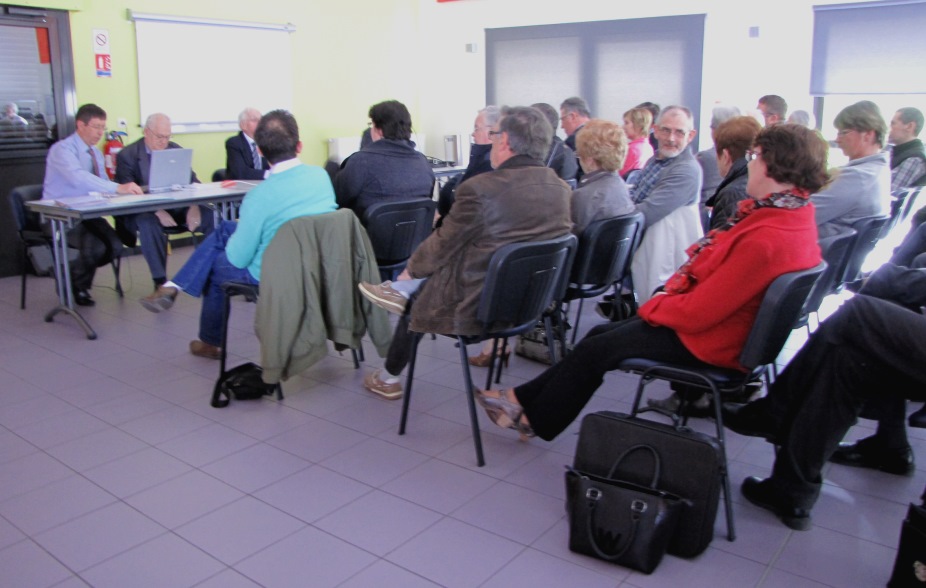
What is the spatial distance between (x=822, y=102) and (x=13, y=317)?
22.6 feet

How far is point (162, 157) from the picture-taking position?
4.88 metres

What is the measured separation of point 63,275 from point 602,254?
Result: 318cm

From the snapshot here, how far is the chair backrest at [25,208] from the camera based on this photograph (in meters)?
4.68

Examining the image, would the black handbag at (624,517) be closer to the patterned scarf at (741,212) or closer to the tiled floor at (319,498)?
the tiled floor at (319,498)

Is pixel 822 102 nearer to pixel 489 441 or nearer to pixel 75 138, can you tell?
pixel 489 441

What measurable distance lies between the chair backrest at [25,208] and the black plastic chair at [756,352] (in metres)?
4.01

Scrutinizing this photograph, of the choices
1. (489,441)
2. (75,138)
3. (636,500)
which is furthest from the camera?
(75,138)

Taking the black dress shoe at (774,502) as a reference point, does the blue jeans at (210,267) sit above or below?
Answer: above

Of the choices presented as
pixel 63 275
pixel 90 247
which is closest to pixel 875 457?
pixel 63 275

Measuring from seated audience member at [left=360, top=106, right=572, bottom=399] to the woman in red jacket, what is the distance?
0.48 meters

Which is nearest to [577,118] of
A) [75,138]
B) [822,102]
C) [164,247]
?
[822,102]

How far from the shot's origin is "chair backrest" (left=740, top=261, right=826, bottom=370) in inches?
83.0

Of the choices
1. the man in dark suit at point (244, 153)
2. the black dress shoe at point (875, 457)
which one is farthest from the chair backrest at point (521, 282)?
the man in dark suit at point (244, 153)

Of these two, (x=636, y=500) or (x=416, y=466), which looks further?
(x=416, y=466)
